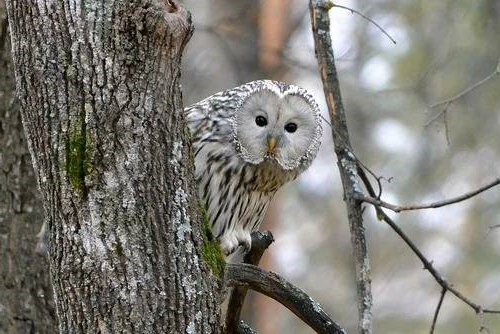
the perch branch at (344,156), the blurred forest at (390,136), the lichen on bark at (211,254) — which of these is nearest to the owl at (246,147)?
the perch branch at (344,156)

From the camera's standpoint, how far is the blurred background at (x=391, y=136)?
19.4 feet

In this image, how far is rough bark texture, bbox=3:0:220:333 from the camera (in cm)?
250

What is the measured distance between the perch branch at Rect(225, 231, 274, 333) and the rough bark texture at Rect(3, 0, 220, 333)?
0.38 metres

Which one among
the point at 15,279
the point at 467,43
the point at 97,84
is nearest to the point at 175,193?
the point at 97,84

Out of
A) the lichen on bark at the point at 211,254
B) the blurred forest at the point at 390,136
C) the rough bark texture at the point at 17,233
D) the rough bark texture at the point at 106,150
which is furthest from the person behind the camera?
the blurred forest at the point at 390,136

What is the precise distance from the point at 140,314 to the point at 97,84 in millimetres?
606

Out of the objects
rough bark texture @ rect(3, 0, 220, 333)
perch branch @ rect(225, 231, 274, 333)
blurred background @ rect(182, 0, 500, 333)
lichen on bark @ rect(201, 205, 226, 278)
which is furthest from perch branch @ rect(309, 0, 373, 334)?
blurred background @ rect(182, 0, 500, 333)

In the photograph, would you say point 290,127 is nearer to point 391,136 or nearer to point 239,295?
point 239,295

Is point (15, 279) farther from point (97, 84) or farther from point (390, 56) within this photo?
point (390, 56)

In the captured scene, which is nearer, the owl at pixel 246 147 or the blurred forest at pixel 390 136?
the owl at pixel 246 147

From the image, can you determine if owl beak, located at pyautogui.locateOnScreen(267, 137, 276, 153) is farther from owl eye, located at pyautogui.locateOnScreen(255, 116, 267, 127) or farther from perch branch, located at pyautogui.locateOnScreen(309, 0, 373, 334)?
perch branch, located at pyautogui.locateOnScreen(309, 0, 373, 334)

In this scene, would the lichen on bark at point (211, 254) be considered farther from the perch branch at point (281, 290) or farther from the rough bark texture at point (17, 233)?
the rough bark texture at point (17, 233)

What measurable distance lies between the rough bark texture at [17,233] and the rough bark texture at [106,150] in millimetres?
1400

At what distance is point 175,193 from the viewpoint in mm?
2602
